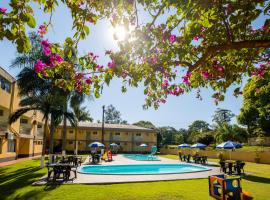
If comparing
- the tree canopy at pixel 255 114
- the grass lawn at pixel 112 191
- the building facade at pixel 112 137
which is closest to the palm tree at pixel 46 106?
the grass lawn at pixel 112 191

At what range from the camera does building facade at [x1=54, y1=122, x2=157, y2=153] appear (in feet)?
159

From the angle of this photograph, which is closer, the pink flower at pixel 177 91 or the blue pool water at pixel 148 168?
the pink flower at pixel 177 91

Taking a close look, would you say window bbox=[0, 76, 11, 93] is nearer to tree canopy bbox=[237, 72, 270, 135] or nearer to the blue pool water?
the blue pool water

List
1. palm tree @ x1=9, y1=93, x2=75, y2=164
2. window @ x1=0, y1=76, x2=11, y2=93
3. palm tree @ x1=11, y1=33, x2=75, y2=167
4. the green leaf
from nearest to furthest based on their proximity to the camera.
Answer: the green leaf, palm tree @ x1=11, y1=33, x2=75, y2=167, palm tree @ x1=9, y1=93, x2=75, y2=164, window @ x1=0, y1=76, x2=11, y2=93

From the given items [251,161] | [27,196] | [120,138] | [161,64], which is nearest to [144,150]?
[120,138]

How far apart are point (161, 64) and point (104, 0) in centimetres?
194

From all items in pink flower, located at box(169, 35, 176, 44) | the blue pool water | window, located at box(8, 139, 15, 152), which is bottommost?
the blue pool water

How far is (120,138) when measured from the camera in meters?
50.7

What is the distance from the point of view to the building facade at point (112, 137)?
159ft

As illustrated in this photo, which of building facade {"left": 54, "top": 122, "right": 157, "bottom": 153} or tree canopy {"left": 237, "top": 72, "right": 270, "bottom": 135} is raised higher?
tree canopy {"left": 237, "top": 72, "right": 270, "bottom": 135}

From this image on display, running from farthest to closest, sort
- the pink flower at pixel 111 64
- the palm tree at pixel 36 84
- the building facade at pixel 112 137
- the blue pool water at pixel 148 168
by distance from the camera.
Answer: the building facade at pixel 112 137 → the blue pool water at pixel 148 168 → the palm tree at pixel 36 84 → the pink flower at pixel 111 64

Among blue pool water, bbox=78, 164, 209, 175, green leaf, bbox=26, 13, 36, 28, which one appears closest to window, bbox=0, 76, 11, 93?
blue pool water, bbox=78, 164, 209, 175

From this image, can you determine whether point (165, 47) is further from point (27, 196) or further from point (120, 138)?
point (120, 138)

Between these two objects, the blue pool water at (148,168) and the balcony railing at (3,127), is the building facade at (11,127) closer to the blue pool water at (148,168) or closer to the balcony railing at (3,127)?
the balcony railing at (3,127)
